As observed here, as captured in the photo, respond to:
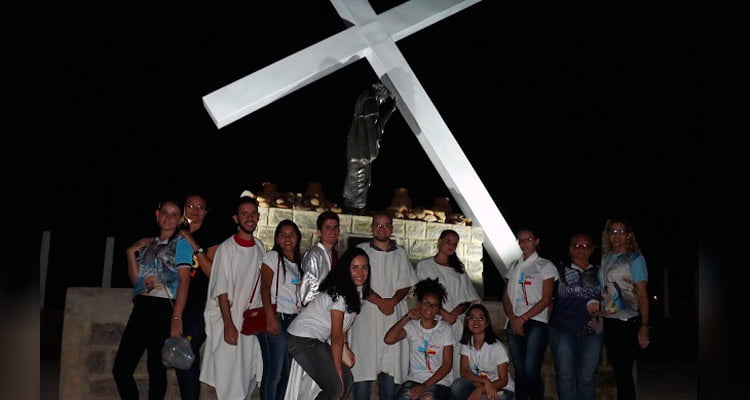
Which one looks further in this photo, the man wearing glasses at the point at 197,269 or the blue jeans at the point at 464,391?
the blue jeans at the point at 464,391

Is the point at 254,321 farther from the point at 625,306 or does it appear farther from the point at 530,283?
the point at 625,306

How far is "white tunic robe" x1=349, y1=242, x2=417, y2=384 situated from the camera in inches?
166

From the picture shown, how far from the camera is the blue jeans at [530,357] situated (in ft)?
14.2

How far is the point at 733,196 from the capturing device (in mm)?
516

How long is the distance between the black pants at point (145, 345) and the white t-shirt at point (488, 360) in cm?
185

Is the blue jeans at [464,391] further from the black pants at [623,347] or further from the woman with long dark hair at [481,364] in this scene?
the black pants at [623,347]

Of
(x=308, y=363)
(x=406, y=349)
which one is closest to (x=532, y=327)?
(x=406, y=349)

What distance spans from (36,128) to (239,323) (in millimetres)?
3373

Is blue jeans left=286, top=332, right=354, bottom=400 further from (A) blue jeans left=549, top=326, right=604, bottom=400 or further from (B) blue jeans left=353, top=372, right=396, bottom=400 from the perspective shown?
(A) blue jeans left=549, top=326, right=604, bottom=400

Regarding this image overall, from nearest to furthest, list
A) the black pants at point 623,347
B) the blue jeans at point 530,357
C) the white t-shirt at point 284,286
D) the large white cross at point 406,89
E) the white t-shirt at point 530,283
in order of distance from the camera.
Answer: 1. the white t-shirt at point 284,286
2. the black pants at point 623,347
3. the blue jeans at point 530,357
4. the white t-shirt at point 530,283
5. the large white cross at point 406,89

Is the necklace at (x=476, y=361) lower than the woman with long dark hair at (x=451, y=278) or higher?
lower

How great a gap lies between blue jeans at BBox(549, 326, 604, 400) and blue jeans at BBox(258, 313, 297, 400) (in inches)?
66.7

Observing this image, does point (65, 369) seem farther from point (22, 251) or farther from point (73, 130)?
point (73, 130)

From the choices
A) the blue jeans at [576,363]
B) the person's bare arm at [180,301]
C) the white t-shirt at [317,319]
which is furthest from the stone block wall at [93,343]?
the blue jeans at [576,363]
